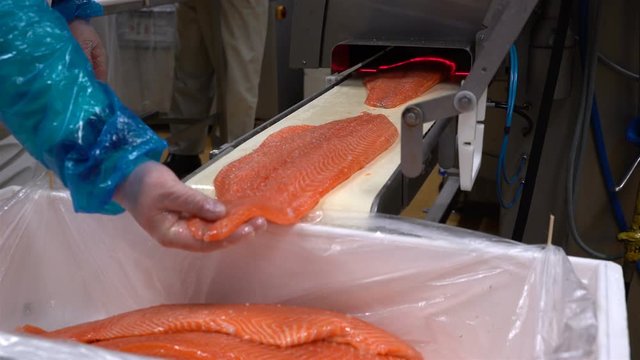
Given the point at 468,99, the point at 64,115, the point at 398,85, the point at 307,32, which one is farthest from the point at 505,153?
the point at 64,115

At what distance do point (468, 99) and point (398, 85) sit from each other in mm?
848

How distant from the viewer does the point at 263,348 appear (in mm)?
1017

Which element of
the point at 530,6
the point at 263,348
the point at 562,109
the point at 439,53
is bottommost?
the point at 263,348

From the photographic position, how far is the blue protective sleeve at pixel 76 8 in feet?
5.29

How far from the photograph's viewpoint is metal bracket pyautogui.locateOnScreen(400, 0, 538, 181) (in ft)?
4.00

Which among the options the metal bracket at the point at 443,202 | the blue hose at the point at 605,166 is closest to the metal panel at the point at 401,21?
the blue hose at the point at 605,166

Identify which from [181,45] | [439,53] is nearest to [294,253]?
[439,53]

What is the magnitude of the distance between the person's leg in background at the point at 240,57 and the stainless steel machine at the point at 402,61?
1.26 metres

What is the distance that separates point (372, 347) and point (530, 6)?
0.82m

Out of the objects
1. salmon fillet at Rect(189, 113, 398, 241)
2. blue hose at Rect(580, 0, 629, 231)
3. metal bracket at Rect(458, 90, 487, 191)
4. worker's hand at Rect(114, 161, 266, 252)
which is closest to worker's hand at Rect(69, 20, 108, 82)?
salmon fillet at Rect(189, 113, 398, 241)

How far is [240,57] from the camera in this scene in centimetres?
344

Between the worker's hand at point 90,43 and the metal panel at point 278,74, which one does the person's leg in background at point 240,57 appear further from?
the worker's hand at point 90,43

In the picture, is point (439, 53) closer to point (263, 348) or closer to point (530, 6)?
point (530, 6)

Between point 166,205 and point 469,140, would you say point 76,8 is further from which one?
point 469,140
